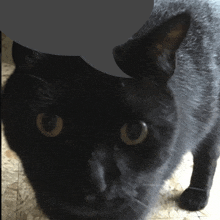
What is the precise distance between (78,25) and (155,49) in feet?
0.85

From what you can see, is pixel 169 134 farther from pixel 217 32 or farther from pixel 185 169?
pixel 217 32

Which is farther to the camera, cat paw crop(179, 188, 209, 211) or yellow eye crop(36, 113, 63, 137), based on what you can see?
cat paw crop(179, 188, 209, 211)

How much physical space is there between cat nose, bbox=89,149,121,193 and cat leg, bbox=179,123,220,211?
0.27m

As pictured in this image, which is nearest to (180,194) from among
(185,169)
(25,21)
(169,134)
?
(185,169)

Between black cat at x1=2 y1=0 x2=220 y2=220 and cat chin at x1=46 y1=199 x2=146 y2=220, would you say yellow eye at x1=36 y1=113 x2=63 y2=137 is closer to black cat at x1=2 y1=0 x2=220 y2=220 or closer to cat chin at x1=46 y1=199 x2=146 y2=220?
black cat at x1=2 y1=0 x2=220 y2=220

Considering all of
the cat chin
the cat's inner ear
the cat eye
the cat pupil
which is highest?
the cat's inner ear

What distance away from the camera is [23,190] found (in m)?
0.60

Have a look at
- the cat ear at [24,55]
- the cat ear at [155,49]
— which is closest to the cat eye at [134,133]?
the cat ear at [155,49]

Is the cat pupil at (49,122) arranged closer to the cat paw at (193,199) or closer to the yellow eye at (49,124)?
the yellow eye at (49,124)

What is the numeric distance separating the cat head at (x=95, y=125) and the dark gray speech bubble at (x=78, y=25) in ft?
0.10

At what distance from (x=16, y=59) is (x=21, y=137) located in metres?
0.21

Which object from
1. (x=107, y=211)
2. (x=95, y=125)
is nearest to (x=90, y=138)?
(x=95, y=125)

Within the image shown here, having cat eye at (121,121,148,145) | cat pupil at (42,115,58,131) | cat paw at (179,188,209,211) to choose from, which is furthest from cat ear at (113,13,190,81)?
cat paw at (179,188,209,211)

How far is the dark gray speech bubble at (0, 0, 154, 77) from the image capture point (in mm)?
552
